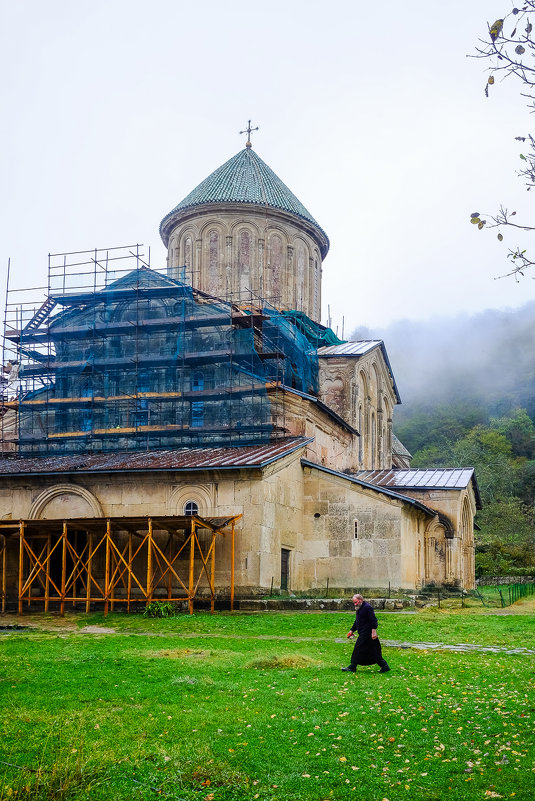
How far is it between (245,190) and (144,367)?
11.1m

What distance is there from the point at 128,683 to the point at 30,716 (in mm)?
2179

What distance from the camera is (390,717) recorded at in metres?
10.1

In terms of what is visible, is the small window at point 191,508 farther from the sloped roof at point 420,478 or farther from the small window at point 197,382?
the sloped roof at point 420,478

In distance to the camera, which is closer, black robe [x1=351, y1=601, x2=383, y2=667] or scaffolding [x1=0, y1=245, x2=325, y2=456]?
black robe [x1=351, y1=601, x2=383, y2=667]

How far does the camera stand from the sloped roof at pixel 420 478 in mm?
31969

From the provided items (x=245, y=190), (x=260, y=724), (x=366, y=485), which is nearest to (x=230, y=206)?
(x=245, y=190)

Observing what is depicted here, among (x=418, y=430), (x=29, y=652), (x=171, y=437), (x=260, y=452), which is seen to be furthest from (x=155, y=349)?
(x=418, y=430)

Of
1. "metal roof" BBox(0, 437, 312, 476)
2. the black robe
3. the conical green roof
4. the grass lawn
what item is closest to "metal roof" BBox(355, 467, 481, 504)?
"metal roof" BBox(0, 437, 312, 476)

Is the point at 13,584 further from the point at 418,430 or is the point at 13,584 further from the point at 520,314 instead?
the point at 520,314

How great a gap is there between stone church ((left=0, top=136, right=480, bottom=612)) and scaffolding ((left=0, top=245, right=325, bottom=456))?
2.9 inches

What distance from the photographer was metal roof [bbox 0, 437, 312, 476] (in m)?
25.4

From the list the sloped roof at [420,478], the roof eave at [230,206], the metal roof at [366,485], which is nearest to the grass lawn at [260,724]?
the metal roof at [366,485]

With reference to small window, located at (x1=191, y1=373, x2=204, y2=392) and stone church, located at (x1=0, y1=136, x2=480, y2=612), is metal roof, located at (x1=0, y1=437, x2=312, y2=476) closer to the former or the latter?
stone church, located at (x1=0, y1=136, x2=480, y2=612)

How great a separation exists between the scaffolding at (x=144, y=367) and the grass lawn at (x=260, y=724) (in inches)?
557
